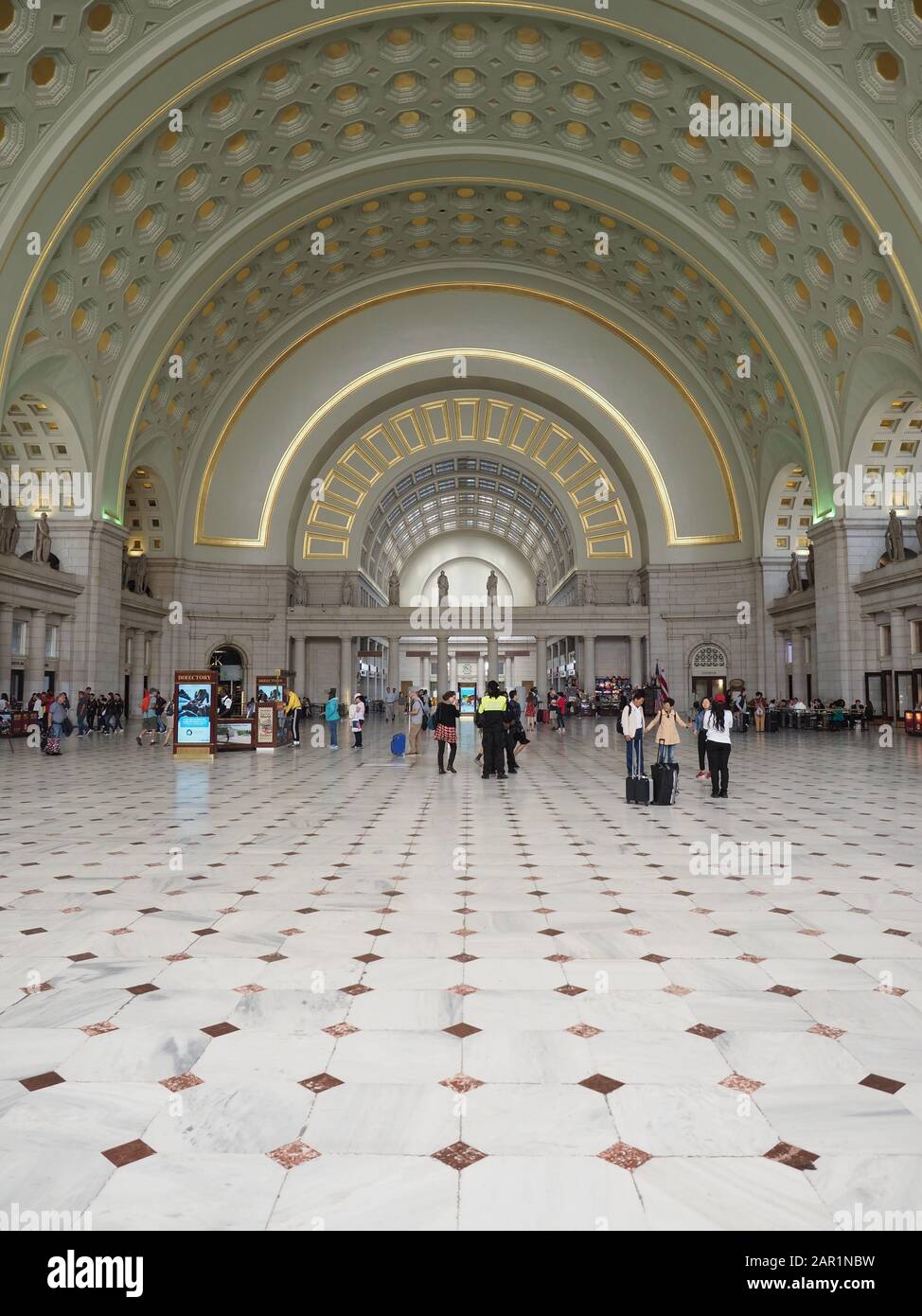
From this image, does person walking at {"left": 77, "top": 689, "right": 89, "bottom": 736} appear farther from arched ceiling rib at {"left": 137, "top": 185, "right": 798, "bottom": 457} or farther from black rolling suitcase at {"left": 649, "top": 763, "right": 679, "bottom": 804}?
black rolling suitcase at {"left": 649, "top": 763, "right": 679, "bottom": 804}

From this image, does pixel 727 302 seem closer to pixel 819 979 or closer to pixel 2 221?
pixel 2 221

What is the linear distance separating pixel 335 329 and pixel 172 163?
1350 centimetres

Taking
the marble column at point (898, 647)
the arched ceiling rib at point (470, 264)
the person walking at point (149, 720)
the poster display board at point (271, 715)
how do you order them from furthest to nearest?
the arched ceiling rib at point (470, 264) → the marble column at point (898, 647) → the person walking at point (149, 720) → the poster display board at point (271, 715)

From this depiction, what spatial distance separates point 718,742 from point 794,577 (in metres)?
24.4

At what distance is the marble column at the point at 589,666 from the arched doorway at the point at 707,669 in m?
4.28

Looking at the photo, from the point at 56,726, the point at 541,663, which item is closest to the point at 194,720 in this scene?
the point at 56,726

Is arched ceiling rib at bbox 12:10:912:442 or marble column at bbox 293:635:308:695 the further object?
marble column at bbox 293:635:308:695

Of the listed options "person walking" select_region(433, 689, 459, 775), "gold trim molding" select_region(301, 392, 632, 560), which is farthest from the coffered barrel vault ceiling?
"person walking" select_region(433, 689, 459, 775)

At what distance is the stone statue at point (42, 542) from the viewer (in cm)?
2525

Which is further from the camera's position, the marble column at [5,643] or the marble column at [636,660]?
the marble column at [636,660]

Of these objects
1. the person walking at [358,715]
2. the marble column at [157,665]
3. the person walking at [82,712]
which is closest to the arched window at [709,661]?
the person walking at [358,715]

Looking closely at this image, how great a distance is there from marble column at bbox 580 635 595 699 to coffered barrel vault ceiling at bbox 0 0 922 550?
996cm

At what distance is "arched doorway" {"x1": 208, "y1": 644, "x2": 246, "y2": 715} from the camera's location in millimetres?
36625

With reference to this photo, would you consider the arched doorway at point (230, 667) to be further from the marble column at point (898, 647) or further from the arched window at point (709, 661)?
the marble column at point (898, 647)
